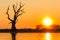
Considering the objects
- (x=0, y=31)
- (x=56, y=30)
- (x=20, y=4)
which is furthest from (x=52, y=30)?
(x=20, y=4)

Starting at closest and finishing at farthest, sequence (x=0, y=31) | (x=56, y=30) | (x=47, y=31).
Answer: (x=0, y=31), (x=56, y=30), (x=47, y=31)

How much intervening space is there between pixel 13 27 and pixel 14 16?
3.58 ft

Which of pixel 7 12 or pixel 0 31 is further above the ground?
pixel 0 31

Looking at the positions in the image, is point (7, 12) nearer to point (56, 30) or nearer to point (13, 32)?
point (13, 32)

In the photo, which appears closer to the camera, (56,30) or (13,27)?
(13,27)

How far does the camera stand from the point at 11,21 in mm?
→ 27969

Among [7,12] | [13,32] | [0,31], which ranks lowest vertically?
[13,32]

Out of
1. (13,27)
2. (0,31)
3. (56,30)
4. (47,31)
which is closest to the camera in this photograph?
(13,27)

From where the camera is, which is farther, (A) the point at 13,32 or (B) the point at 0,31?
(B) the point at 0,31

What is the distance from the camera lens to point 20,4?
29.0m

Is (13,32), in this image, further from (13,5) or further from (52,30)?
(52,30)

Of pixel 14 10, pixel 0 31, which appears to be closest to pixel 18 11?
pixel 14 10

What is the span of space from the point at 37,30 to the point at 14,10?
62710 millimetres

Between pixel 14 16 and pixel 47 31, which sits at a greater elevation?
pixel 47 31
